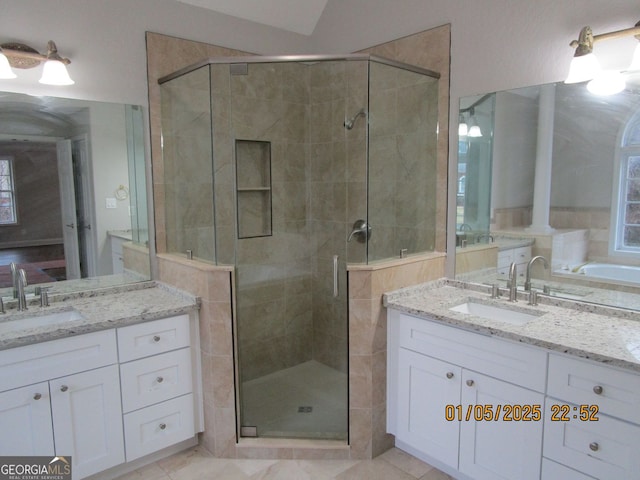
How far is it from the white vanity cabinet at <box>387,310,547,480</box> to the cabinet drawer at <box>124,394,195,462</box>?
3.63 feet

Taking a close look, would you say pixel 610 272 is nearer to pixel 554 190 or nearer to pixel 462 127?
pixel 554 190

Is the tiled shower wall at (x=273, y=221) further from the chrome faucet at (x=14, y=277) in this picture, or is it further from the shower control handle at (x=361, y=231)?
the chrome faucet at (x=14, y=277)

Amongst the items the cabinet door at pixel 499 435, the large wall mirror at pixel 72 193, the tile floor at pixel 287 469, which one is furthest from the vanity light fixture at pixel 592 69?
the large wall mirror at pixel 72 193

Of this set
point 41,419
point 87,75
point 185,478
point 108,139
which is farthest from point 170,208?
point 185,478

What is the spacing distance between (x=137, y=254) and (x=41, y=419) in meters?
1.01

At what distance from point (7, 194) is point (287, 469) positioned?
79.7 inches

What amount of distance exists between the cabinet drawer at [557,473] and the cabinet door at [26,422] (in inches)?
83.0

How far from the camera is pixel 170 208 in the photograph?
8.80 feet

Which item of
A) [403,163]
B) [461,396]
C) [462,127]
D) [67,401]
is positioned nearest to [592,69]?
[462,127]

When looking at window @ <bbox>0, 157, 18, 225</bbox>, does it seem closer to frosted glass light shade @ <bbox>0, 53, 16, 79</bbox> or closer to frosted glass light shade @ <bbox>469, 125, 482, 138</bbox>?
frosted glass light shade @ <bbox>0, 53, 16, 79</bbox>

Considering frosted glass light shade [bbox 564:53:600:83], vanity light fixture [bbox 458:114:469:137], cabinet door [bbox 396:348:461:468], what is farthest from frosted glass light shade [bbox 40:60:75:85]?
frosted glass light shade [bbox 564:53:600:83]

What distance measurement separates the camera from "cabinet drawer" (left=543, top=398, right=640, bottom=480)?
1526mm

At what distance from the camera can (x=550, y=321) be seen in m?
1.92

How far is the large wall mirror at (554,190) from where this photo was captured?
1.94 m
